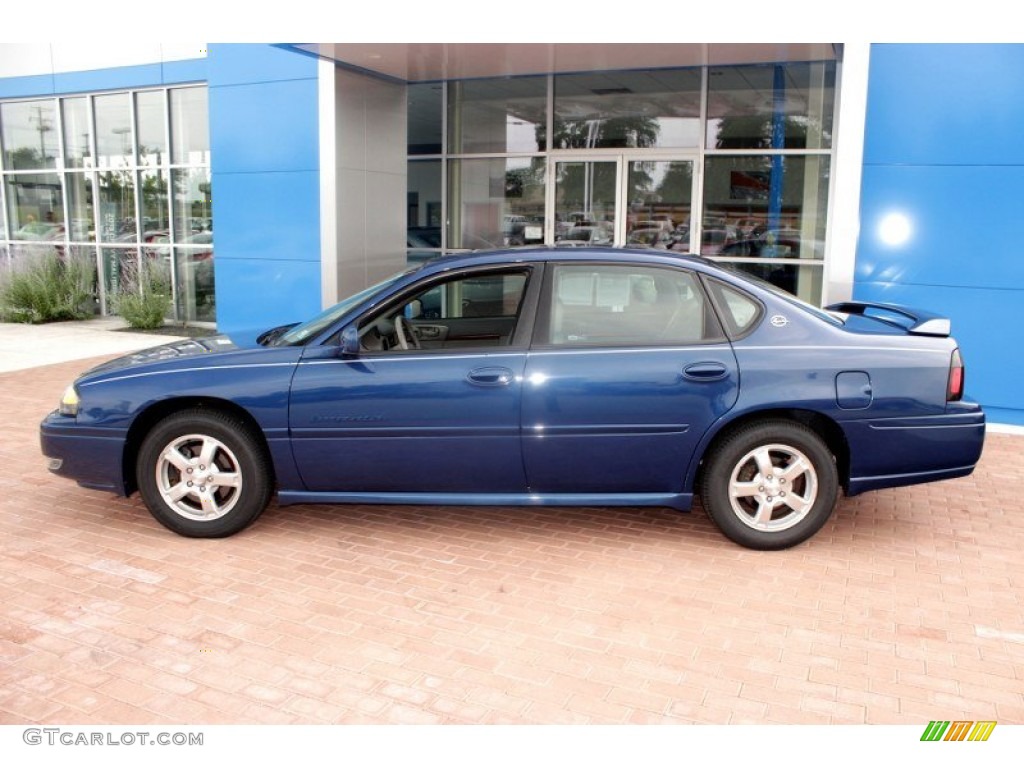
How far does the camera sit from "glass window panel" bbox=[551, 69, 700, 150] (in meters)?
10.3

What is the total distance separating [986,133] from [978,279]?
4.21ft

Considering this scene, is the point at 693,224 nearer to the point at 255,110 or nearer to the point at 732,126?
the point at 732,126

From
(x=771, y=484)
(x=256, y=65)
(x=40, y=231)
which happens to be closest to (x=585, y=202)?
→ (x=256, y=65)

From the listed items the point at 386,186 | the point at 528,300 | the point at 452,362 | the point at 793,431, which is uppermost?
the point at 386,186

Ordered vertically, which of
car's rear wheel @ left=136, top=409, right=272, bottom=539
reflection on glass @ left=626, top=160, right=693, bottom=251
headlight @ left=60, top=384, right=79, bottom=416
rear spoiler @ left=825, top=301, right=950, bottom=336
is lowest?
car's rear wheel @ left=136, top=409, right=272, bottom=539

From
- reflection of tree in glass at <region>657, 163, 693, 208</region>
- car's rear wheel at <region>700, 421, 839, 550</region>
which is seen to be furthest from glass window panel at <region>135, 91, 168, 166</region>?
car's rear wheel at <region>700, 421, 839, 550</region>

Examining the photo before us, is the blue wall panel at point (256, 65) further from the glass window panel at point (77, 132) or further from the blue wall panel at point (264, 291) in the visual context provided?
the glass window panel at point (77, 132)

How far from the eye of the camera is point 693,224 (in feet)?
34.1

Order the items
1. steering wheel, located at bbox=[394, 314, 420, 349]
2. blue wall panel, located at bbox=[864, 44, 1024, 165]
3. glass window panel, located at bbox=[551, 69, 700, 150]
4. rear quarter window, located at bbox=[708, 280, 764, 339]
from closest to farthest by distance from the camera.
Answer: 1. rear quarter window, located at bbox=[708, 280, 764, 339]
2. steering wheel, located at bbox=[394, 314, 420, 349]
3. blue wall panel, located at bbox=[864, 44, 1024, 165]
4. glass window panel, located at bbox=[551, 69, 700, 150]

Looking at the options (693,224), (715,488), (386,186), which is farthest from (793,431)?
(386,186)

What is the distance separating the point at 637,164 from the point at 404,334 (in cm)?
636

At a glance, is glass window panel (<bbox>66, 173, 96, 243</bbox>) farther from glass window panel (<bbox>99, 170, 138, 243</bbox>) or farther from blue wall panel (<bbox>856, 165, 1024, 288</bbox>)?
blue wall panel (<bbox>856, 165, 1024, 288</bbox>)

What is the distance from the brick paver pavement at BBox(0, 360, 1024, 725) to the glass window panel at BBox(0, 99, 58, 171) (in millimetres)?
12696
